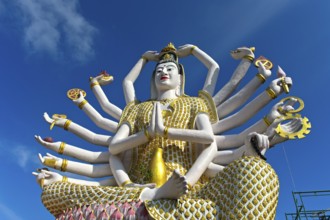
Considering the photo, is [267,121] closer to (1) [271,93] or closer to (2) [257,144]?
(1) [271,93]

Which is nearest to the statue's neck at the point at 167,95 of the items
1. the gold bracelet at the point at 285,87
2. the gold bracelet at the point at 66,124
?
the gold bracelet at the point at 66,124

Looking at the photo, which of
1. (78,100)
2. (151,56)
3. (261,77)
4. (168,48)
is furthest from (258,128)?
(78,100)

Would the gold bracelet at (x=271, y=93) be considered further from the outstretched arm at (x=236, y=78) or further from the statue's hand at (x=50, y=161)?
the statue's hand at (x=50, y=161)

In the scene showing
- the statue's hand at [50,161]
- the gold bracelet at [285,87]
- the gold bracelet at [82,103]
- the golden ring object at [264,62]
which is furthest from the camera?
the gold bracelet at [82,103]

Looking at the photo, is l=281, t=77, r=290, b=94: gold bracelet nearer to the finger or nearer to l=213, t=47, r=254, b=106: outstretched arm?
the finger

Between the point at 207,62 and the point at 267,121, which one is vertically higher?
the point at 207,62

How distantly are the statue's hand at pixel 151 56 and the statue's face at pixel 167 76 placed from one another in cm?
75

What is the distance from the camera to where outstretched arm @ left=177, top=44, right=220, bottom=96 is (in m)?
7.23

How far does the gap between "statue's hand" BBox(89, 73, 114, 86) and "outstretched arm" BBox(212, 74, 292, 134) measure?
259 centimetres

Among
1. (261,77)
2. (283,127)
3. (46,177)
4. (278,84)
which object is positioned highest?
(261,77)

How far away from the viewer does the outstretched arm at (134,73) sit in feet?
25.3

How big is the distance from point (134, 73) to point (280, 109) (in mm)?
3228

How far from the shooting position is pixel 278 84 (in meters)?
6.20

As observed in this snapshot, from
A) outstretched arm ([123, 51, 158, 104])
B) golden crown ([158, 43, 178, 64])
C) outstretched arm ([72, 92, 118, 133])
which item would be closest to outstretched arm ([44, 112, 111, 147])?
outstretched arm ([72, 92, 118, 133])
